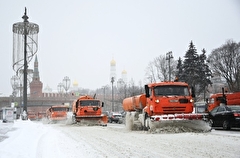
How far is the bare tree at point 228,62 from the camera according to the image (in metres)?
51.7

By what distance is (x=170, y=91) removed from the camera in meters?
16.4

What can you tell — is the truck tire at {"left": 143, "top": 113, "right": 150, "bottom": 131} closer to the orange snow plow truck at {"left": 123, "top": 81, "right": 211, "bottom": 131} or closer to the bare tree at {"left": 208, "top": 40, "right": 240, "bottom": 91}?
the orange snow plow truck at {"left": 123, "top": 81, "right": 211, "bottom": 131}

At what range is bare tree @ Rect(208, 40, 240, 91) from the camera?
170 feet

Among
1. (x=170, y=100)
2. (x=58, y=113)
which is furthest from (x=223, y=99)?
(x=58, y=113)

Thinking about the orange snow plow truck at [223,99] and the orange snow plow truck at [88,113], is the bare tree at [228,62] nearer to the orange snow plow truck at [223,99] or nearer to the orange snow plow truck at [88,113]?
the orange snow plow truck at [223,99]

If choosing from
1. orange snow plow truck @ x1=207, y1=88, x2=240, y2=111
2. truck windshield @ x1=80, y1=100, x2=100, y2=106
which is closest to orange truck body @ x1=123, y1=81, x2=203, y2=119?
truck windshield @ x1=80, y1=100, x2=100, y2=106

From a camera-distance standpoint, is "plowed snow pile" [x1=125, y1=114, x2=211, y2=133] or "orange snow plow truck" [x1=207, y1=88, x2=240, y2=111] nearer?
"plowed snow pile" [x1=125, y1=114, x2=211, y2=133]

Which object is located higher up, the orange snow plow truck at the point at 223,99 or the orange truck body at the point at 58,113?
the orange snow plow truck at the point at 223,99

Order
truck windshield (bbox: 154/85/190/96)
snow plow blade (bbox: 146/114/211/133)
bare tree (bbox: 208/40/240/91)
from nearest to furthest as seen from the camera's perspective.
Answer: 1. snow plow blade (bbox: 146/114/211/133)
2. truck windshield (bbox: 154/85/190/96)
3. bare tree (bbox: 208/40/240/91)

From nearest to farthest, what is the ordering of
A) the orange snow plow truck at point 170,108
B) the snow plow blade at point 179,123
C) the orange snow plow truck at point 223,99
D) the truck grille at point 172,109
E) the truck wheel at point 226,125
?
the snow plow blade at point 179,123 < the orange snow plow truck at point 170,108 < the truck grille at point 172,109 < the truck wheel at point 226,125 < the orange snow plow truck at point 223,99

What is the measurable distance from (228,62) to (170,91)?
40.0m

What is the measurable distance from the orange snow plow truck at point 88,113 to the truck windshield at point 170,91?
11.7m

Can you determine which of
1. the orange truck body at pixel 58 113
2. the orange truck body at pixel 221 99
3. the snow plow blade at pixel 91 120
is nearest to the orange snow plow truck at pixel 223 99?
the orange truck body at pixel 221 99

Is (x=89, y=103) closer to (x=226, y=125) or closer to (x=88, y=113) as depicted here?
(x=88, y=113)
